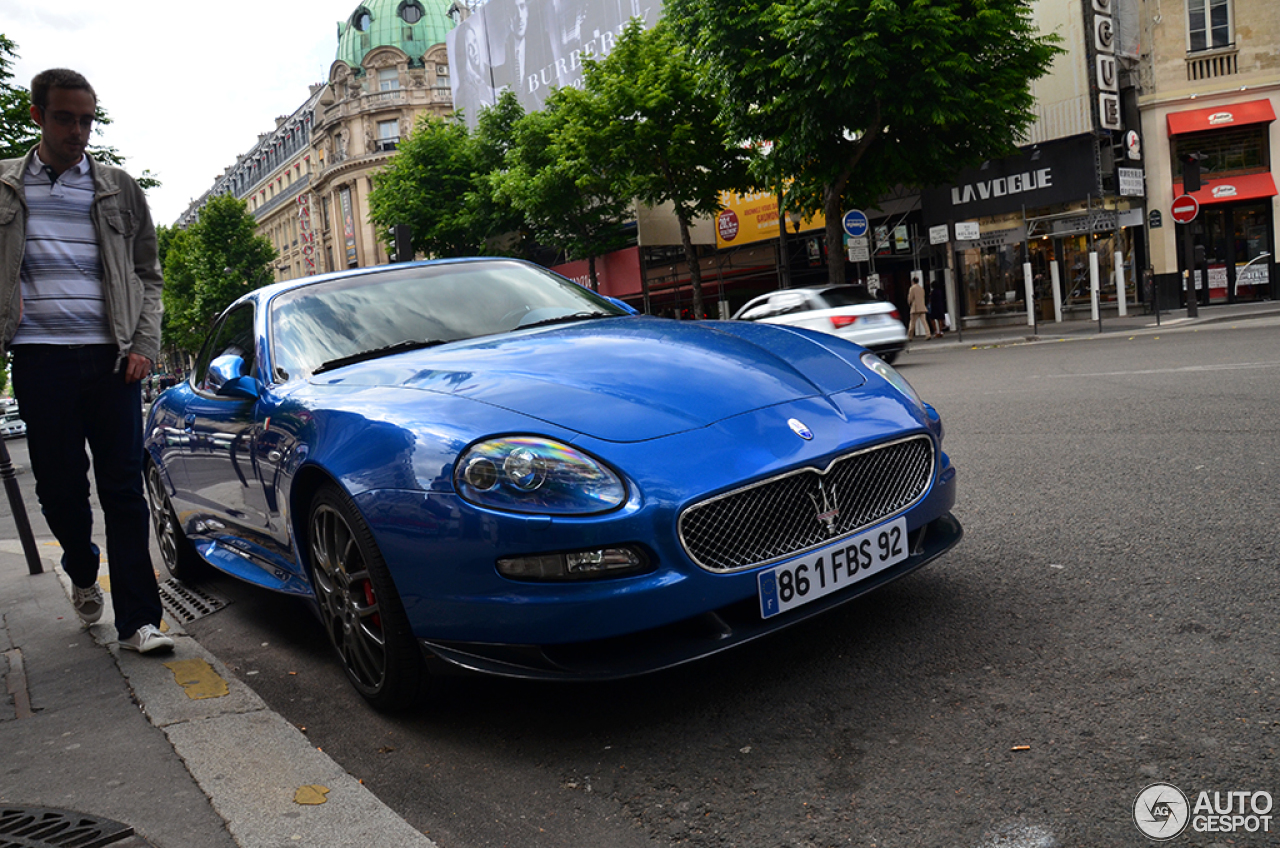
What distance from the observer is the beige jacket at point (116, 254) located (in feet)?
11.9

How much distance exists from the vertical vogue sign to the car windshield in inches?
905

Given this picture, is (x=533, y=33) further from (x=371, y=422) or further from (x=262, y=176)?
(x=262, y=176)

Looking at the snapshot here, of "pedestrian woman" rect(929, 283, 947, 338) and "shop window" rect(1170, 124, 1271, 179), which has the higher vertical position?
"shop window" rect(1170, 124, 1271, 179)

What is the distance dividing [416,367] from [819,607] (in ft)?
4.83

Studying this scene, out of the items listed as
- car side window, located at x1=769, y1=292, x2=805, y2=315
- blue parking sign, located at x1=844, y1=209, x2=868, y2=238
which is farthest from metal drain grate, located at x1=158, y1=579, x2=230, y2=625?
blue parking sign, located at x1=844, y1=209, x2=868, y2=238

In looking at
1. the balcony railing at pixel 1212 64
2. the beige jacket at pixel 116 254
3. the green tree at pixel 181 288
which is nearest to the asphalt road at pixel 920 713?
the beige jacket at pixel 116 254

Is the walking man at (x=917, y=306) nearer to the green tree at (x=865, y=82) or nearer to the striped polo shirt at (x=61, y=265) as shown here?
the green tree at (x=865, y=82)

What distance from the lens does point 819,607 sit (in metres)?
2.71

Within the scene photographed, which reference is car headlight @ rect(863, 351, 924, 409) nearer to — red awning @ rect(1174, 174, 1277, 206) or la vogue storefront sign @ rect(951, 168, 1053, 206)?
red awning @ rect(1174, 174, 1277, 206)

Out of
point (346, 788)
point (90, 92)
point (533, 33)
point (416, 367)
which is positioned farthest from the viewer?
point (533, 33)

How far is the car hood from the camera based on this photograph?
9.19 ft

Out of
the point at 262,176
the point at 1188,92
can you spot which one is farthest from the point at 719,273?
the point at 262,176

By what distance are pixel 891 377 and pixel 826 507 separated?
846 millimetres

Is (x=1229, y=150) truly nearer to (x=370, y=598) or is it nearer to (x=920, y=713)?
Answer: (x=920, y=713)
